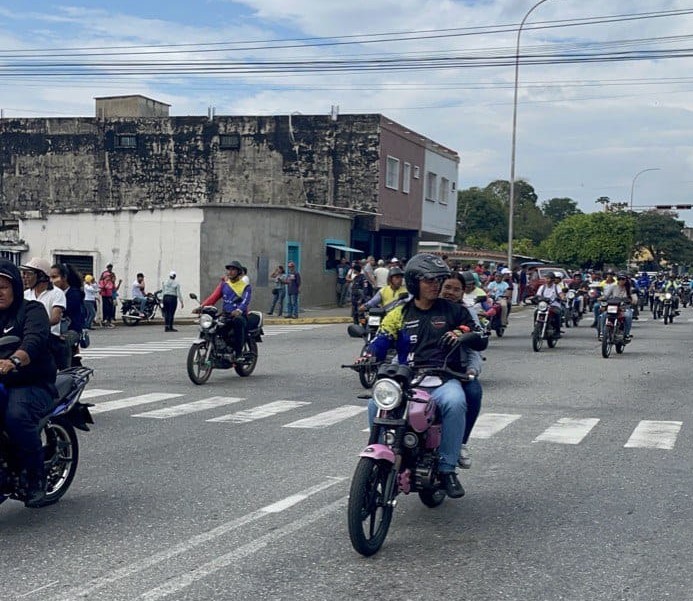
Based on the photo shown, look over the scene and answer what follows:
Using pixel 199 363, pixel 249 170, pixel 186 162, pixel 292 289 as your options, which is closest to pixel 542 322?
pixel 199 363

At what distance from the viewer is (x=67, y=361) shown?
34.4 ft

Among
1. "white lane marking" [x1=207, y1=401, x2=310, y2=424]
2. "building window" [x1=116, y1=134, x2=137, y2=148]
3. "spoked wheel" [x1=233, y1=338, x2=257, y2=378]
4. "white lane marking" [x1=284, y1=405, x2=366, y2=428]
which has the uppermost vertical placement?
"building window" [x1=116, y1=134, x2=137, y2=148]

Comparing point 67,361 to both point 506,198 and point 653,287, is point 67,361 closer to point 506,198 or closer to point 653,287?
point 653,287

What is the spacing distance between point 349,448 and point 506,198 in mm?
107895

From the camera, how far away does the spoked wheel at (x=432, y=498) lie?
22.2ft

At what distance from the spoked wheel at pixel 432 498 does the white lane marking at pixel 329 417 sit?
12.4ft

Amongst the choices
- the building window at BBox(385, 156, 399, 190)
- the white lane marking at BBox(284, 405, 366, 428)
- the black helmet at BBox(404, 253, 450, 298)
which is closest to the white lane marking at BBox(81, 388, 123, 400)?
the white lane marking at BBox(284, 405, 366, 428)

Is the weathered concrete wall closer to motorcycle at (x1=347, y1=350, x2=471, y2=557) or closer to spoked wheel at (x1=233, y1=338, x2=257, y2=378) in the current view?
spoked wheel at (x1=233, y1=338, x2=257, y2=378)

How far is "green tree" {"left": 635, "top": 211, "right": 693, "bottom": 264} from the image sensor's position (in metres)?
99.2

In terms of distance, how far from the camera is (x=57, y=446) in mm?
6789

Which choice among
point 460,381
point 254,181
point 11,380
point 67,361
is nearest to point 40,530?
point 11,380

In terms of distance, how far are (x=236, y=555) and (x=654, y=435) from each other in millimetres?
6026

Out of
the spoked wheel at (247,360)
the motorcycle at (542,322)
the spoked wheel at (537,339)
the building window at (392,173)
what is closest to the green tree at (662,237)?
the building window at (392,173)

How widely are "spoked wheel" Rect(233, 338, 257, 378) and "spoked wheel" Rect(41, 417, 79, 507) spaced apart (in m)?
7.95
